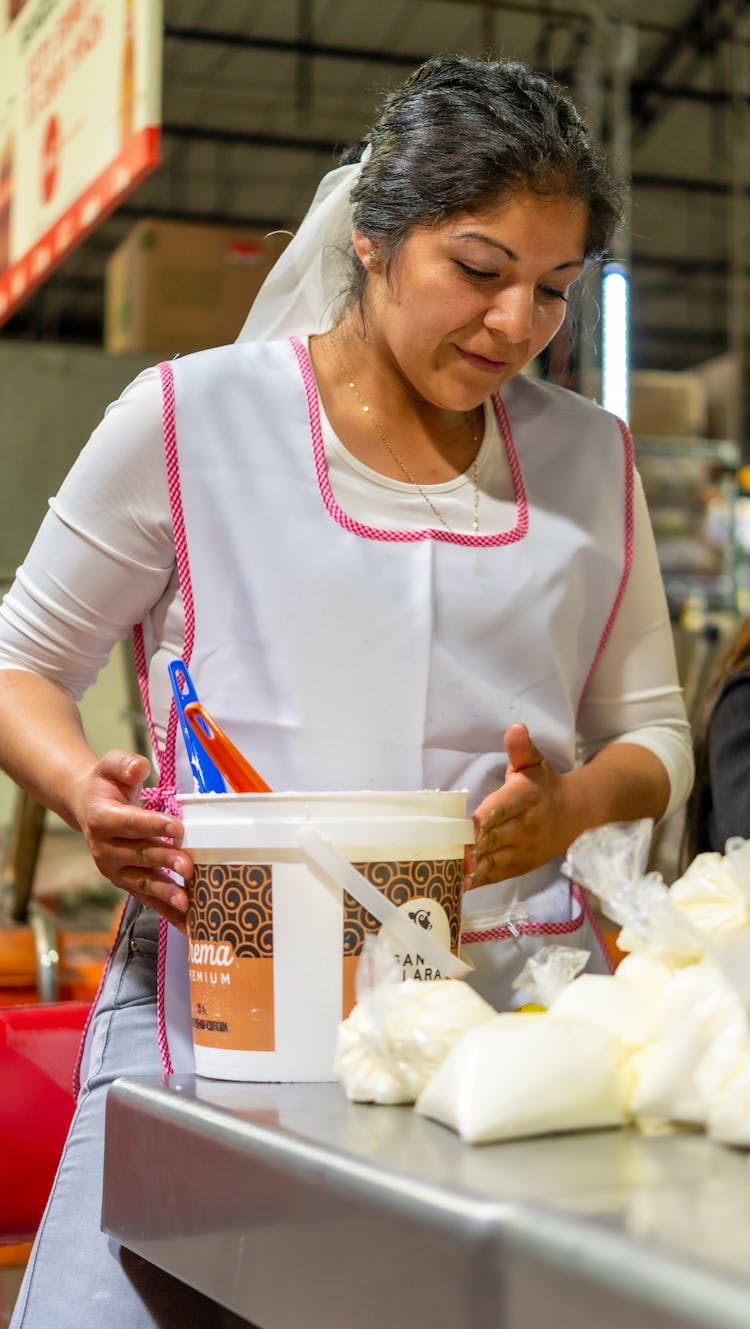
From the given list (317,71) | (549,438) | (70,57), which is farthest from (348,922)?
(317,71)

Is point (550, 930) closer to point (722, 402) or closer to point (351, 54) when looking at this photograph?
point (722, 402)

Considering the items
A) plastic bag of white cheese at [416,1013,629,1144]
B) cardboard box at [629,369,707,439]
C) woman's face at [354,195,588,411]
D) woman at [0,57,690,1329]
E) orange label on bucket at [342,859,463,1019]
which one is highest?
cardboard box at [629,369,707,439]

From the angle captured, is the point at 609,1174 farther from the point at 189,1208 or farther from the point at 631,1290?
the point at 189,1208

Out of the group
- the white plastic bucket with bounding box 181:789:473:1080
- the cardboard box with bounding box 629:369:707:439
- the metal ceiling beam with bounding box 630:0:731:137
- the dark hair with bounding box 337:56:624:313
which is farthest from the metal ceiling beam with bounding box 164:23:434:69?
the white plastic bucket with bounding box 181:789:473:1080

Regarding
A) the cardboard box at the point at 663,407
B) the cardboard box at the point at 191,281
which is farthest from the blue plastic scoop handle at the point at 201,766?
the cardboard box at the point at 663,407

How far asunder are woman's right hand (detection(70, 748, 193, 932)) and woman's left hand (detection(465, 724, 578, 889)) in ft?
0.67

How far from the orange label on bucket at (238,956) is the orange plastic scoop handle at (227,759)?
8 cm

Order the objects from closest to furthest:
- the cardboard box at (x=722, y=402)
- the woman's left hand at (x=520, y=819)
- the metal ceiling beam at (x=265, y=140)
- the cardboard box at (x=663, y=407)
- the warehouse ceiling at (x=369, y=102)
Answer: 1. the woman's left hand at (x=520, y=819)
2. the cardboard box at (x=663, y=407)
3. the cardboard box at (x=722, y=402)
4. the warehouse ceiling at (x=369, y=102)
5. the metal ceiling beam at (x=265, y=140)

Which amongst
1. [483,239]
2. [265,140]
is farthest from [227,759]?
[265,140]

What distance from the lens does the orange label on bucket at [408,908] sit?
890 mm

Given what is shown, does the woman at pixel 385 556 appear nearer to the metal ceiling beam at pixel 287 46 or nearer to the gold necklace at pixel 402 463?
the gold necklace at pixel 402 463

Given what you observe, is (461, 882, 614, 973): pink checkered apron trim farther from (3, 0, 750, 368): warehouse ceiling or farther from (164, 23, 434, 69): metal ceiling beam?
(164, 23, 434, 69): metal ceiling beam

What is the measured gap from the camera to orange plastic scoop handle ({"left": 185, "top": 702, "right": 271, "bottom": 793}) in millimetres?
972

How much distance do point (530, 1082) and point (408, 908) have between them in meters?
0.23
